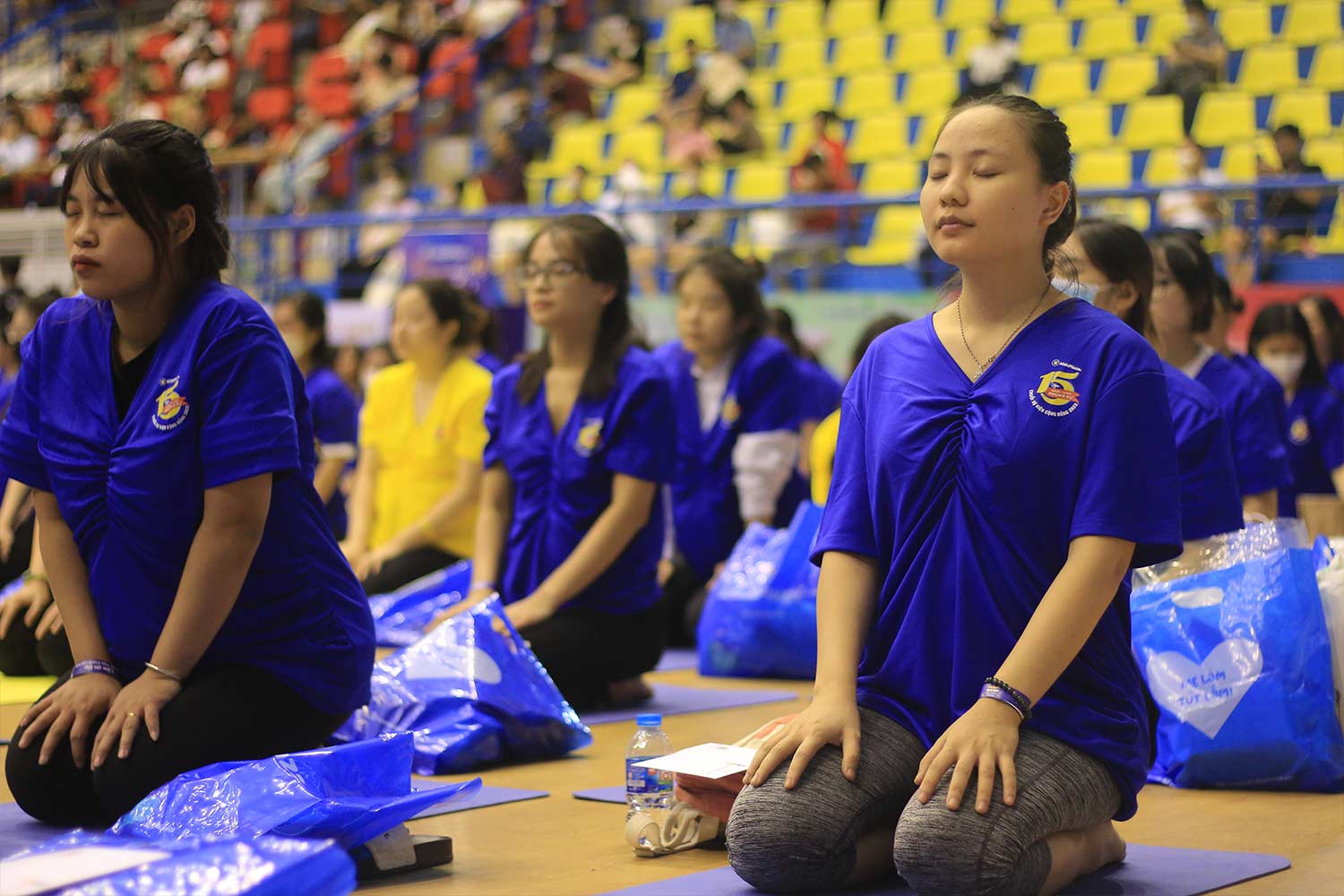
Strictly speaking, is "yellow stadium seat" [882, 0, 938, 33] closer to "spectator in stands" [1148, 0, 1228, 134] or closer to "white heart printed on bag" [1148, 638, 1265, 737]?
"spectator in stands" [1148, 0, 1228, 134]

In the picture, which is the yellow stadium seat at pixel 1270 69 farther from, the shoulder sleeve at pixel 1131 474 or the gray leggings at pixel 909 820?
the gray leggings at pixel 909 820

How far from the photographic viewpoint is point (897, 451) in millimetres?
2568

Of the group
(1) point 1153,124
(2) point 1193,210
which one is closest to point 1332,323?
(2) point 1193,210

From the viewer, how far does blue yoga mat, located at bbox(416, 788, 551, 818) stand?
315 centimetres

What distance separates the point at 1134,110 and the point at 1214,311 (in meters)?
6.56

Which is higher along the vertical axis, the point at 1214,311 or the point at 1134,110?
the point at 1134,110

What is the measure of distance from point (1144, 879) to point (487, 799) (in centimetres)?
128

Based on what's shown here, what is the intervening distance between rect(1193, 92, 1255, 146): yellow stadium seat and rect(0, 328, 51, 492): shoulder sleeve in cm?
817

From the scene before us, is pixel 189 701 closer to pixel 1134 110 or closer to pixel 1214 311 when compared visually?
pixel 1214 311

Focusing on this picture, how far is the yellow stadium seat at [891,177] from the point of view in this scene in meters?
10.7

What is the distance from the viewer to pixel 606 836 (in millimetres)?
2949

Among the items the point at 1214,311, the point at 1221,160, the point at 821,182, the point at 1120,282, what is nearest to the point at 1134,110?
the point at 1221,160

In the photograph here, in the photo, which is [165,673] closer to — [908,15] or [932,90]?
[932,90]

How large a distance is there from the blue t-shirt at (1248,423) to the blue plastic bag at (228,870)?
2744 millimetres
